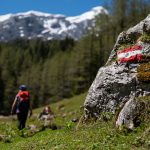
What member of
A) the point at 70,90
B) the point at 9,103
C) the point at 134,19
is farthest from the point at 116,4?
the point at 9,103

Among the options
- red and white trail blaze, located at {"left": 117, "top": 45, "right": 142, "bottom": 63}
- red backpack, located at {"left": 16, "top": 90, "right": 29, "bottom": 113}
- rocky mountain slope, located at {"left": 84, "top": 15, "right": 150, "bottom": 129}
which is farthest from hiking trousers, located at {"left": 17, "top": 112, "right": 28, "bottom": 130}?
red and white trail blaze, located at {"left": 117, "top": 45, "right": 142, "bottom": 63}

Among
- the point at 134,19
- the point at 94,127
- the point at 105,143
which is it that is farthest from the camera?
the point at 134,19

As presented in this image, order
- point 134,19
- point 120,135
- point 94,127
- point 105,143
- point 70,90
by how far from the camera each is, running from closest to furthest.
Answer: point 105,143
point 120,135
point 94,127
point 134,19
point 70,90

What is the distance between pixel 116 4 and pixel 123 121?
69.7 metres

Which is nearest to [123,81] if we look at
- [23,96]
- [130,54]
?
[130,54]

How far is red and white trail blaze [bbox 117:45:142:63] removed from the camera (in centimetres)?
1923

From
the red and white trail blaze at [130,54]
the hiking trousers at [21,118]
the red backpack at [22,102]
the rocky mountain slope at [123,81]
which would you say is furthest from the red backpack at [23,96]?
the red and white trail blaze at [130,54]

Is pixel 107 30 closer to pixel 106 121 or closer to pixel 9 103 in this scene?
pixel 9 103

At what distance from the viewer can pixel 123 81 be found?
1870 centimetres

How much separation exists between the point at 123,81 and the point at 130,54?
1547 mm

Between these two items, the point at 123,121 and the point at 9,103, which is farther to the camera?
the point at 9,103

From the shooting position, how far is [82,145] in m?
14.1

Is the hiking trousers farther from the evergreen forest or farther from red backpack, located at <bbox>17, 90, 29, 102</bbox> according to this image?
the evergreen forest

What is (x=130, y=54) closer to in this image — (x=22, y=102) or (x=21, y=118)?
(x=22, y=102)
